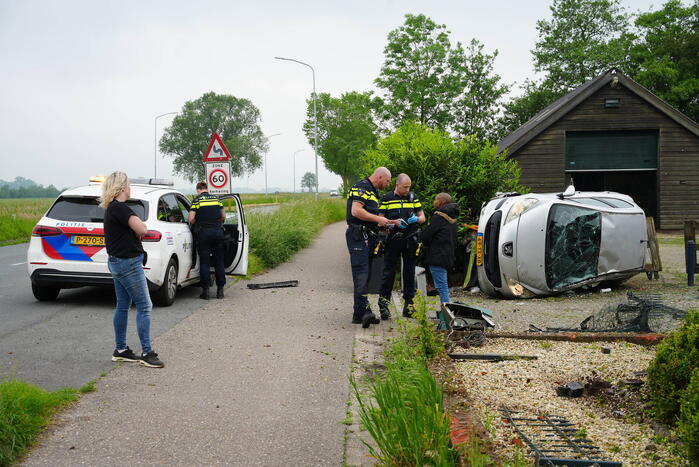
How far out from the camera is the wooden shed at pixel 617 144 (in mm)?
25641

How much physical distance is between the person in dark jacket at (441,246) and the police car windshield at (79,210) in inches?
159

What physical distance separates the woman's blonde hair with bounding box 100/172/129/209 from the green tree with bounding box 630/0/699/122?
140 ft

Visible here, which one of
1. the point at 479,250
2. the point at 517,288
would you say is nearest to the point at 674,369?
the point at 517,288

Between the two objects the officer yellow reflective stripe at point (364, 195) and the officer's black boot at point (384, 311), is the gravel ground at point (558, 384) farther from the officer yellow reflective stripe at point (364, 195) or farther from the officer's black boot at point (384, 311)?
the officer yellow reflective stripe at point (364, 195)

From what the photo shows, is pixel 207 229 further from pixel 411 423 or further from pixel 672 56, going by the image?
pixel 672 56

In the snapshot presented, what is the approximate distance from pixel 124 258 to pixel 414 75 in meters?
37.2

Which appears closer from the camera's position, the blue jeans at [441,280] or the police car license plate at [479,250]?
the blue jeans at [441,280]

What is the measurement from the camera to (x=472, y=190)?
13016mm

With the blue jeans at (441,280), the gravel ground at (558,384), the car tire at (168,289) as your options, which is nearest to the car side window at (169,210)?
the car tire at (168,289)

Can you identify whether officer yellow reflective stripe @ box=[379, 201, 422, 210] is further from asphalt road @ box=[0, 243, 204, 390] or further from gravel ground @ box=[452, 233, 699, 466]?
asphalt road @ box=[0, 243, 204, 390]

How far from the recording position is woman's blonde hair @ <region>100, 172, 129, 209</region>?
644 cm

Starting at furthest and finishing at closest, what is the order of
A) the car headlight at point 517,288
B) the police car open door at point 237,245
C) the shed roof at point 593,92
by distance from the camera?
the shed roof at point 593,92, the police car open door at point 237,245, the car headlight at point 517,288

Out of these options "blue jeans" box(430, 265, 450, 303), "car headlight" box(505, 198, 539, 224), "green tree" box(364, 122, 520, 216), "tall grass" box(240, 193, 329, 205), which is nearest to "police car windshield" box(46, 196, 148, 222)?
"blue jeans" box(430, 265, 450, 303)

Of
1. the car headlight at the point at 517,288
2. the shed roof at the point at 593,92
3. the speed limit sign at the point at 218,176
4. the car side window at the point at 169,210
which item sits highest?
the shed roof at the point at 593,92
